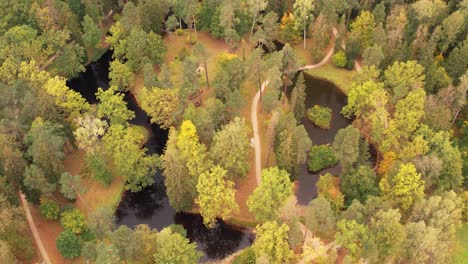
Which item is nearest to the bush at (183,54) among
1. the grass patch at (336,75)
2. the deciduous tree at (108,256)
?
the grass patch at (336,75)

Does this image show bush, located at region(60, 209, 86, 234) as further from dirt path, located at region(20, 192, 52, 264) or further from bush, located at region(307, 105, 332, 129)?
bush, located at region(307, 105, 332, 129)

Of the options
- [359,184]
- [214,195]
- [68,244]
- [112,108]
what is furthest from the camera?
[112,108]

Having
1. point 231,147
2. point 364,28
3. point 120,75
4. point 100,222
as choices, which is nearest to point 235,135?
point 231,147

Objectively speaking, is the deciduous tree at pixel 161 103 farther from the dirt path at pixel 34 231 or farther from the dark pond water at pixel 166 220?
the dirt path at pixel 34 231

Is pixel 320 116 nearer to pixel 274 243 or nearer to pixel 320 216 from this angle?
pixel 320 216

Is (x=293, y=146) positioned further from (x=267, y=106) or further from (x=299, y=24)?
(x=299, y=24)

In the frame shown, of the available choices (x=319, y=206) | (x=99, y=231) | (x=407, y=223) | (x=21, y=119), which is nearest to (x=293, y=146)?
(x=319, y=206)
